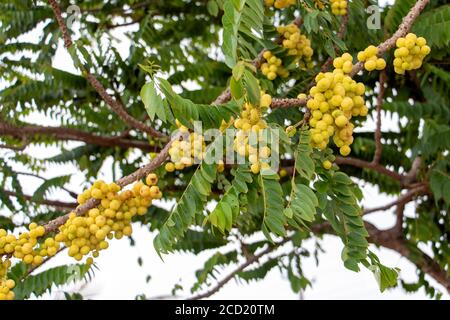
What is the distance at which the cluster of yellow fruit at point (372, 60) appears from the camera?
4.21 ft

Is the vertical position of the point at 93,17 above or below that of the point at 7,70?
above

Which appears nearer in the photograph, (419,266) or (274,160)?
(274,160)

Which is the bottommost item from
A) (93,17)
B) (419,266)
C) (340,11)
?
(419,266)

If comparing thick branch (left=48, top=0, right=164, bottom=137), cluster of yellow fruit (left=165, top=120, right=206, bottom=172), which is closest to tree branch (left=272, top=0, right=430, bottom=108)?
cluster of yellow fruit (left=165, top=120, right=206, bottom=172)

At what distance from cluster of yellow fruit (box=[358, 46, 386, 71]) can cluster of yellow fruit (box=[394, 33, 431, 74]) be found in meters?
0.04

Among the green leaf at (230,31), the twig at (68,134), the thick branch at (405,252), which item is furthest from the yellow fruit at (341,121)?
the thick branch at (405,252)

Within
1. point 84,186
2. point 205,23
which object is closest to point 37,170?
point 84,186

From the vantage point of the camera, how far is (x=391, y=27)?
2.07m

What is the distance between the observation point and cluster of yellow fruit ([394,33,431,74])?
1.28 m

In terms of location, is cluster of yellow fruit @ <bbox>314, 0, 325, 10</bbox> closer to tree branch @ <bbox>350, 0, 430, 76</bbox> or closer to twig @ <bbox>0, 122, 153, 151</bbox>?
tree branch @ <bbox>350, 0, 430, 76</bbox>

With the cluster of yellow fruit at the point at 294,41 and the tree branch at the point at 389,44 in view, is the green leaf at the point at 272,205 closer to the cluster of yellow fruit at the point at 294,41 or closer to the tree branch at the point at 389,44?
the tree branch at the point at 389,44
